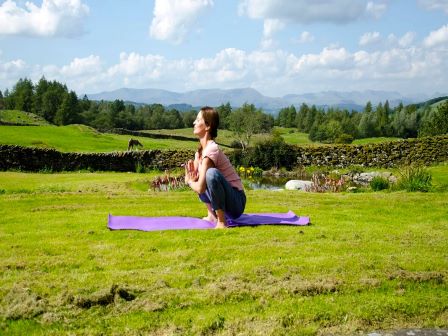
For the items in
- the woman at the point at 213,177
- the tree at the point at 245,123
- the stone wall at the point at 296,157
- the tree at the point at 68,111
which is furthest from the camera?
the tree at the point at 68,111

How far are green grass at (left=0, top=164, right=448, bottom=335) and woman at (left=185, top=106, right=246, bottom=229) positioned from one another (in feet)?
1.95

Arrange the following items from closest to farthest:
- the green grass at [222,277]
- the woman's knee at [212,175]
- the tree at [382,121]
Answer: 1. the green grass at [222,277]
2. the woman's knee at [212,175]
3. the tree at [382,121]

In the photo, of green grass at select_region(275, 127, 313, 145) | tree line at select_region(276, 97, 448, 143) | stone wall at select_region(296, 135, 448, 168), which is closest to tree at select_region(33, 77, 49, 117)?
green grass at select_region(275, 127, 313, 145)

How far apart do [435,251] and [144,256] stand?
4.44 meters

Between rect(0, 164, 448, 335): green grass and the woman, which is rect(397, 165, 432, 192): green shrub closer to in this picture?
rect(0, 164, 448, 335): green grass

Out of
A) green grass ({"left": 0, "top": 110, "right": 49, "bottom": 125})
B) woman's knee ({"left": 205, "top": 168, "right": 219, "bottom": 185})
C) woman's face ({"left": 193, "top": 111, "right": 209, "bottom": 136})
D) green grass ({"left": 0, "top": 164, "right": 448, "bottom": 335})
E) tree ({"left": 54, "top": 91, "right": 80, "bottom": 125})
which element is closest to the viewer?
green grass ({"left": 0, "top": 164, "right": 448, "bottom": 335})

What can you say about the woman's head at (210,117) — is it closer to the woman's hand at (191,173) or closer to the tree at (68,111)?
the woman's hand at (191,173)

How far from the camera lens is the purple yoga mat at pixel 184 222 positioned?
8703mm

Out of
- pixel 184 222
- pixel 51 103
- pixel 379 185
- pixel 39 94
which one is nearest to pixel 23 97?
pixel 39 94

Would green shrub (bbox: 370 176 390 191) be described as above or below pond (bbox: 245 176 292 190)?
above

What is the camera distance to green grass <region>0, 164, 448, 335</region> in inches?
189

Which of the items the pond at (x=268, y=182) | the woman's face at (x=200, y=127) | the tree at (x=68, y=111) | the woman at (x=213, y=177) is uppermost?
the tree at (x=68, y=111)

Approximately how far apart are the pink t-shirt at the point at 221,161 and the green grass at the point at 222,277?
1.01 m

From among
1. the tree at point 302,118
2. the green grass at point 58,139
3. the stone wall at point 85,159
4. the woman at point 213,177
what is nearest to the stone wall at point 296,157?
the stone wall at point 85,159
